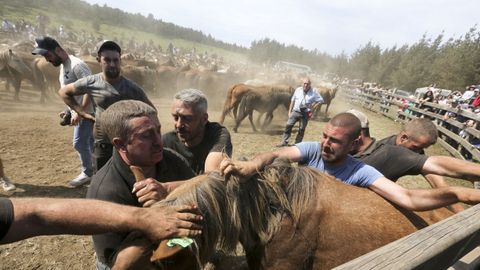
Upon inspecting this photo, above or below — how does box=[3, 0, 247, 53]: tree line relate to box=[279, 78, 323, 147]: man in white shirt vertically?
above

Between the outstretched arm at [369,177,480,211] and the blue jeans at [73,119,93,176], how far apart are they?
390 cm

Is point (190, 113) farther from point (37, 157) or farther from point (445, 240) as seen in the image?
point (37, 157)

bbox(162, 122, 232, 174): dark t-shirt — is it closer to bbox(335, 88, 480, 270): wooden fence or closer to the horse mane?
the horse mane

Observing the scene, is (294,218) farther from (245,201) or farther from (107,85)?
(107,85)

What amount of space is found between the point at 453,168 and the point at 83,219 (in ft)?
8.48

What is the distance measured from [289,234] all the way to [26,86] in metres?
16.1

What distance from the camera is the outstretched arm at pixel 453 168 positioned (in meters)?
2.08

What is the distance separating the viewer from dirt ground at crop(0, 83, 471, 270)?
126 inches

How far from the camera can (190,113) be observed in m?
2.41

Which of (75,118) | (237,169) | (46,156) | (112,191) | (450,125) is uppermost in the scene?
(237,169)

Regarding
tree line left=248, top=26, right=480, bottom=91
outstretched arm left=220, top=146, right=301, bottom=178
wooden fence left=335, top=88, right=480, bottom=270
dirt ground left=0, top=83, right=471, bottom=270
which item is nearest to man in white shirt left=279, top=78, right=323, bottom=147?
dirt ground left=0, top=83, right=471, bottom=270

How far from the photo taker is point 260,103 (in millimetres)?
10844

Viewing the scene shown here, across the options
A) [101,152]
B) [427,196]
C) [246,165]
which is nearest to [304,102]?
[101,152]

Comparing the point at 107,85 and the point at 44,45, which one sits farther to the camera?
the point at 44,45
